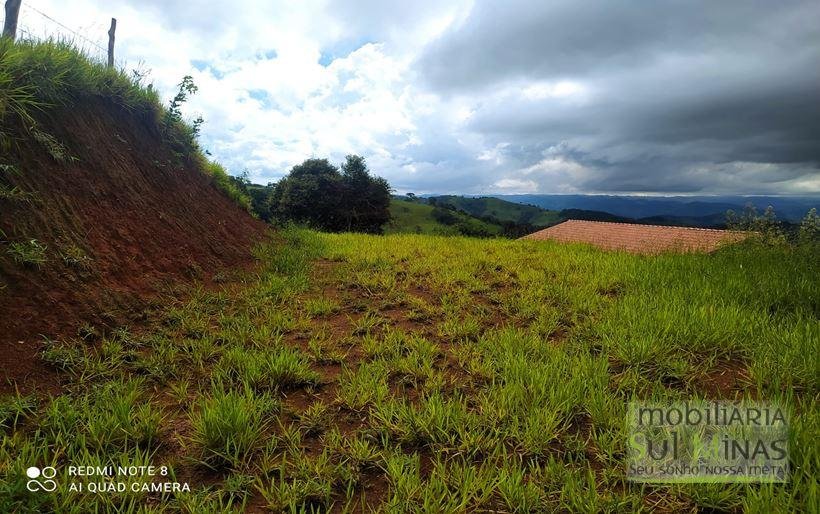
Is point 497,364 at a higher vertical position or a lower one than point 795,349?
lower

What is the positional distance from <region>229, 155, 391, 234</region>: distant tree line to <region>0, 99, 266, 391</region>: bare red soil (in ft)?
80.4

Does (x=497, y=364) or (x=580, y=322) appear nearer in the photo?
(x=497, y=364)

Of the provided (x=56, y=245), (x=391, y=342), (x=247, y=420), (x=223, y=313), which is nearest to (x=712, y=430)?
(x=391, y=342)

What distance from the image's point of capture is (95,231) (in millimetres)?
4781

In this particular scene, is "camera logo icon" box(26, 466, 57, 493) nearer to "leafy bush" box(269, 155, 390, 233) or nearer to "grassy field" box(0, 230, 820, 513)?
"grassy field" box(0, 230, 820, 513)

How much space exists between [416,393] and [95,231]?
4699 millimetres

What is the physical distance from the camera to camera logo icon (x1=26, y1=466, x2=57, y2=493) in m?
2.01

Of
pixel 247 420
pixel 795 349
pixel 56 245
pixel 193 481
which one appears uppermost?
pixel 56 245

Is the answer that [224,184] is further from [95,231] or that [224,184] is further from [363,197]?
[363,197]

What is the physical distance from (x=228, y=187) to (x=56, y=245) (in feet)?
23.8

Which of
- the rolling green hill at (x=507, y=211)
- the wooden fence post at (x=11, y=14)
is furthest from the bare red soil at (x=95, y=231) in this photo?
the rolling green hill at (x=507, y=211)

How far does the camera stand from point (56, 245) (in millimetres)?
4070

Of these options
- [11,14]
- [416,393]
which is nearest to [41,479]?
[416,393]

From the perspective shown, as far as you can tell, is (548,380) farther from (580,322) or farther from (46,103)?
(46,103)
